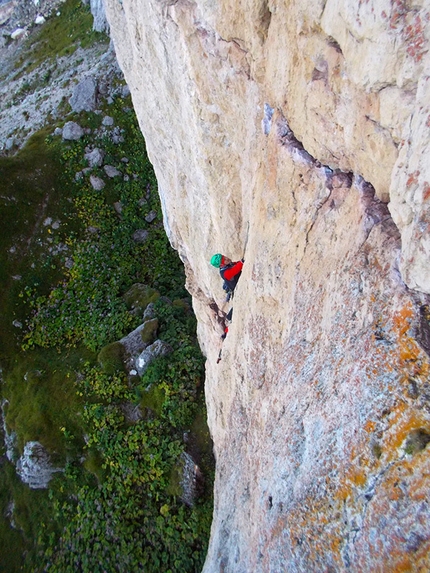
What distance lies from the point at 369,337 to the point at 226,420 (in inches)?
348

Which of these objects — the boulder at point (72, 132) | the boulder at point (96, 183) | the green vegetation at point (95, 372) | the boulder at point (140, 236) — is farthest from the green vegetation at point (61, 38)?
the boulder at point (140, 236)

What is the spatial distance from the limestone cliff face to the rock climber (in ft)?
2.00

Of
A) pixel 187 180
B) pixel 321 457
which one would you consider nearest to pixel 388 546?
pixel 321 457

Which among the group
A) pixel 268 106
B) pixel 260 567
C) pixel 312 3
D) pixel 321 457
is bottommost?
pixel 260 567

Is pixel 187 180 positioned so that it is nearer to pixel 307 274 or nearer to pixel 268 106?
pixel 268 106

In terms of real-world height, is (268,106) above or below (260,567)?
above

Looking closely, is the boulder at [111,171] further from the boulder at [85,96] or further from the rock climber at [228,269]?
the rock climber at [228,269]

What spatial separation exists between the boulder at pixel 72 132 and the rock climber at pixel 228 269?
79.6 feet

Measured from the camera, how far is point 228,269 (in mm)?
10469

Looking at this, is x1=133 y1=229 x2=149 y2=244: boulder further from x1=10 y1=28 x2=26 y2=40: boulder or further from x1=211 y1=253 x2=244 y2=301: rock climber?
x1=10 y1=28 x2=26 y2=40: boulder

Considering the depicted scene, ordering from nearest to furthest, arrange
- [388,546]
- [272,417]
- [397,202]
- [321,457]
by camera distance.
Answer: [388,546] → [397,202] → [321,457] → [272,417]

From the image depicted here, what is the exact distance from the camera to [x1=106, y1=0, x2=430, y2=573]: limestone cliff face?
3725 millimetres

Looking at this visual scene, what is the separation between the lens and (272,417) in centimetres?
749

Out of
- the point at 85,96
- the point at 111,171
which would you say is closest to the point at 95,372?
the point at 111,171
